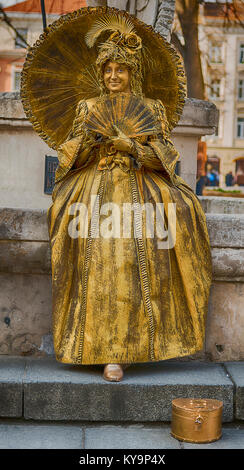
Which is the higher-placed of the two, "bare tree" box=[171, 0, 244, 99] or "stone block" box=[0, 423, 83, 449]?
"bare tree" box=[171, 0, 244, 99]

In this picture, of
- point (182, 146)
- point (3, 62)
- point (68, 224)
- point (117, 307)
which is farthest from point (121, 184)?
point (3, 62)

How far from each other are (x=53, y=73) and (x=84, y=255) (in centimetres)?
129

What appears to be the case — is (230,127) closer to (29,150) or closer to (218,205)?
(218,205)

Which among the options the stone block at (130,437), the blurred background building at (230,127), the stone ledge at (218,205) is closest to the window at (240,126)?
the blurred background building at (230,127)

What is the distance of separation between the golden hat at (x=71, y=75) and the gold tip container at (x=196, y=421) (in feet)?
6.17

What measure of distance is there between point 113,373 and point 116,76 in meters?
1.72

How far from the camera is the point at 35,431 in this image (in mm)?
3906

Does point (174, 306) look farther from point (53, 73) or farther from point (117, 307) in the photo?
point (53, 73)

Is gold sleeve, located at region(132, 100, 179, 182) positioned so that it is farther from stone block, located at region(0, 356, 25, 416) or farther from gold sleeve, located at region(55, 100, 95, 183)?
stone block, located at region(0, 356, 25, 416)

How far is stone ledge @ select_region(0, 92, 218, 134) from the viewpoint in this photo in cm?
646

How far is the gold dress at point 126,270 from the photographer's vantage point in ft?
13.4

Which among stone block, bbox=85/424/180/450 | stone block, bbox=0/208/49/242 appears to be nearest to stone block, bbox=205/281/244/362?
stone block, bbox=85/424/180/450

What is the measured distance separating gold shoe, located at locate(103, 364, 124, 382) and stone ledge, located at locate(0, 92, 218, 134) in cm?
293

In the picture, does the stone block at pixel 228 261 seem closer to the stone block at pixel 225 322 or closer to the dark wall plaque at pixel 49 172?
the stone block at pixel 225 322
